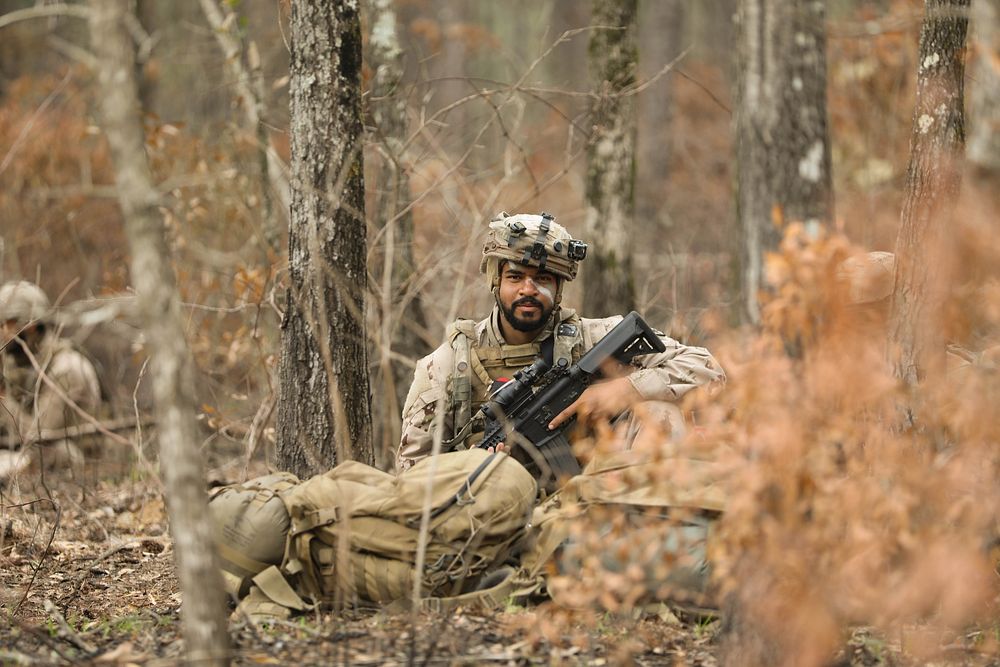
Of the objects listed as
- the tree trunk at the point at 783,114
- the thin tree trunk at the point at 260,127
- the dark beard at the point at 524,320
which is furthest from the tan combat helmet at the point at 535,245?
the tree trunk at the point at 783,114

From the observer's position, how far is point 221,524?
145 inches

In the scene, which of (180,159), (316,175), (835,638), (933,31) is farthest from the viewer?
(180,159)

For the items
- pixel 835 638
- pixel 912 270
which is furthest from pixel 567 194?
pixel 835 638

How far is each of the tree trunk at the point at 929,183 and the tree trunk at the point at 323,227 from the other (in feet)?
6.59

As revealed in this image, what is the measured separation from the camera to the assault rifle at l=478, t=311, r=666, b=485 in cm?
443

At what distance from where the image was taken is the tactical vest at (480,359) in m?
4.75

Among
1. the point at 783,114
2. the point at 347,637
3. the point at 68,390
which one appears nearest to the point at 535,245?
the point at 347,637

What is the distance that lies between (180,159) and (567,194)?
738 cm

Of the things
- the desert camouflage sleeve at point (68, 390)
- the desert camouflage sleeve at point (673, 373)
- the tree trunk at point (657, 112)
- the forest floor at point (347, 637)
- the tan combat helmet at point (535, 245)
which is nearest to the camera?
the forest floor at point (347, 637)

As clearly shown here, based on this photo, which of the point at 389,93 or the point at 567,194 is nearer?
the point at 389,93

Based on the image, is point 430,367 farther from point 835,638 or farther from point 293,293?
point 835,638

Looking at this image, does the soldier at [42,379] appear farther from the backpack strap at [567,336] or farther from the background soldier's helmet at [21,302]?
the backpack strap at [567,336]

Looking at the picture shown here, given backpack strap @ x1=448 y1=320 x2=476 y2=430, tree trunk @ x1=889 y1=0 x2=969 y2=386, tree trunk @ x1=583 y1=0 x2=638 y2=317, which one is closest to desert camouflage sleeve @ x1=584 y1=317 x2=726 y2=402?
backpack strap @ x1=448 y1=320 x2=476 y2=430

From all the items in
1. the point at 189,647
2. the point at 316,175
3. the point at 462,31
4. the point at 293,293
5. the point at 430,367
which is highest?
the point at 462,31
